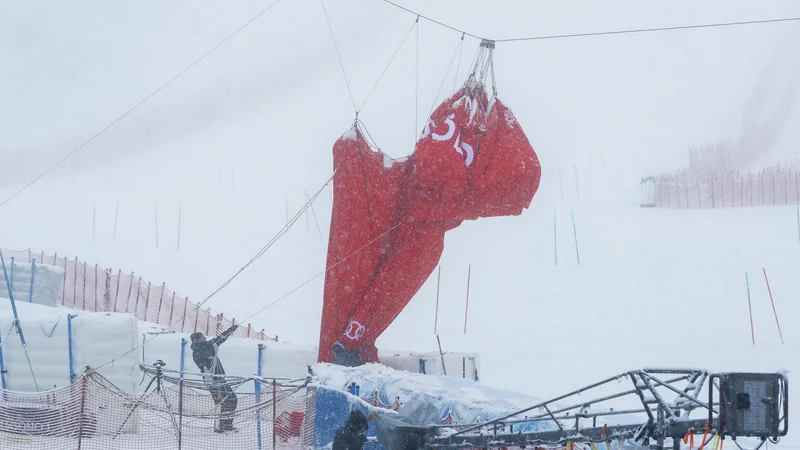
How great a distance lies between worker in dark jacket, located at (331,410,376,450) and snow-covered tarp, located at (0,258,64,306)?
13285 millimetres

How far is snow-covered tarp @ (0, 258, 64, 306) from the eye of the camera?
18.7 meters

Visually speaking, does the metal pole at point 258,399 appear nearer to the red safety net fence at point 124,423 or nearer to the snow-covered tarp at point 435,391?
the red safety net fence at point 124,423

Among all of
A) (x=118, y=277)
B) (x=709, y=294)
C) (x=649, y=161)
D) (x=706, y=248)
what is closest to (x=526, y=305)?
(x=709, y=294)

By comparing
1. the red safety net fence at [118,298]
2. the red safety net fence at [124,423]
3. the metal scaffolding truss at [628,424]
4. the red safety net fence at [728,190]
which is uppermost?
the red safety net fence at [728,190]

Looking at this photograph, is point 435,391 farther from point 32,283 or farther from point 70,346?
point 32,283

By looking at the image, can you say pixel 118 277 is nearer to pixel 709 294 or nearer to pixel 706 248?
pixel 709 294

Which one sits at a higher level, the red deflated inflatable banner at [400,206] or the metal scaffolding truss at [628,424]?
the red deflated inflatable banner at [400,206]

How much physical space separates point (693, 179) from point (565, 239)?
41.7 ft

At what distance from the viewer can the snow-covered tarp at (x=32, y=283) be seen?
18734mm

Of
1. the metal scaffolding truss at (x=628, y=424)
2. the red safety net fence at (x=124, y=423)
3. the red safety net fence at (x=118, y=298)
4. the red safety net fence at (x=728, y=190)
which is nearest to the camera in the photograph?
the metal scaffolding truss at (x=628, y=424)

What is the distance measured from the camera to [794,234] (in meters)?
30.1

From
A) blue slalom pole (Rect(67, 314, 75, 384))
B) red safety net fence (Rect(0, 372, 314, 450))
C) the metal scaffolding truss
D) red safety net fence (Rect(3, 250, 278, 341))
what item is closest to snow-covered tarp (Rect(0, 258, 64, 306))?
red safety net fence (Rect(3, 250, 278, 341))

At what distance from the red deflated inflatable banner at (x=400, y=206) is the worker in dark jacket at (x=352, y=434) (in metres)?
4.61

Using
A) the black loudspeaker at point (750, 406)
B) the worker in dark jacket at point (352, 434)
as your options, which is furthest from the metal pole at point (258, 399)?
the black loudspeaker at point (750, 406)
